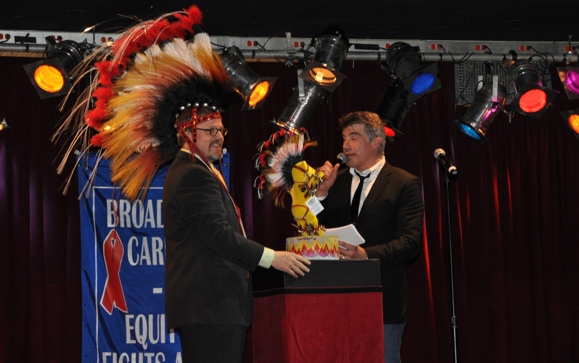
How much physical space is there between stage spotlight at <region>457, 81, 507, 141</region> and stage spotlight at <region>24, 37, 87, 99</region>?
2.66m

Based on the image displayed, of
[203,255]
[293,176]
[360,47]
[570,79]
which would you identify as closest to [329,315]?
[203,255]

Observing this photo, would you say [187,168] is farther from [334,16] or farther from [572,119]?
[572,119]

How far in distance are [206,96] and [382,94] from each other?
10.9ft

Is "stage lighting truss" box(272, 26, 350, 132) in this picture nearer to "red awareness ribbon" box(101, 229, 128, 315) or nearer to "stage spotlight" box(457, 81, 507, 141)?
"stage spotlight" box(457, 81, 507, 141)

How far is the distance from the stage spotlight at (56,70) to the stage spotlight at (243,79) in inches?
37.4

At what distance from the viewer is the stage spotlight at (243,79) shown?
18.4ft

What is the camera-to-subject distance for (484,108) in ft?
20.4

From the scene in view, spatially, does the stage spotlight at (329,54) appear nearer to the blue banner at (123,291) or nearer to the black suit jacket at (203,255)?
the blue banner at (123,291)

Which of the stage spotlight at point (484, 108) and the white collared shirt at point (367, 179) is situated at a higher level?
the stage spotlight at point (484, 108)

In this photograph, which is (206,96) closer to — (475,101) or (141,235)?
(141,235)

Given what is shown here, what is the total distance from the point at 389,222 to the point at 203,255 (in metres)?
1.34

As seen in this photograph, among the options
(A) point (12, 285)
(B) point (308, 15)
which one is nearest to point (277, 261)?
(B) point (308, 15)

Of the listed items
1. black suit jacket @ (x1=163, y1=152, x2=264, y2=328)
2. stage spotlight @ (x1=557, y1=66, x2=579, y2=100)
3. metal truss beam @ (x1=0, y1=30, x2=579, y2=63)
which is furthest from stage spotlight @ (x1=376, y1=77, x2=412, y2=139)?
black suit jacket @ (x1=163, y1=152, x2=264, y2=328)

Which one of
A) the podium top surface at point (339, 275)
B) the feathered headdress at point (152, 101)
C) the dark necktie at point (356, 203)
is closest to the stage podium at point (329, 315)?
the podium top surface at point (339, 275)
